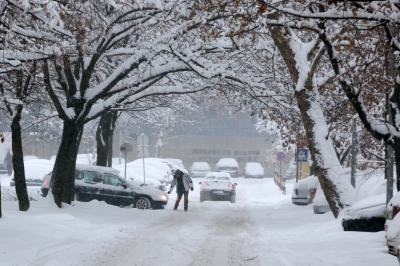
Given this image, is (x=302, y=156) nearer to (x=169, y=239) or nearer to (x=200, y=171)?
(x=169, y=239)

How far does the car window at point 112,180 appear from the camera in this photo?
59.3 feet

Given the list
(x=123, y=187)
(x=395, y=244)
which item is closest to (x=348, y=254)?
(x=395, y=244)

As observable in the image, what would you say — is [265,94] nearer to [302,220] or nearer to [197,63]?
[197,63]

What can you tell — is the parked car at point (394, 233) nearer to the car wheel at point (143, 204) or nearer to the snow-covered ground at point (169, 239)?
the snow-covered ground at point (169, 239)

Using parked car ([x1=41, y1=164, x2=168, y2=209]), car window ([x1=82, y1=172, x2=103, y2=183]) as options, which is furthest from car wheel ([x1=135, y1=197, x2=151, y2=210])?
car window ([x1=82, y1=172, x2=103, y2=183])

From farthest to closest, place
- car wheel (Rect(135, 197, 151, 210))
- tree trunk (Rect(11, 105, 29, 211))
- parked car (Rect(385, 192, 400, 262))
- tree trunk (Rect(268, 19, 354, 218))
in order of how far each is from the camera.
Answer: car wheel (Rect(135, 197, 151, 210)) < tree trunk (Rect(268, 19, 354, 218)) < tree trunk (Rect(11, 105, 29, 211)) < parked car (Rect(385, 192, 400, 262))

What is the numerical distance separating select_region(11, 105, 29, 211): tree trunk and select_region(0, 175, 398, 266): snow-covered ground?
368 mm

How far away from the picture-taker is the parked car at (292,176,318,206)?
56.7ft

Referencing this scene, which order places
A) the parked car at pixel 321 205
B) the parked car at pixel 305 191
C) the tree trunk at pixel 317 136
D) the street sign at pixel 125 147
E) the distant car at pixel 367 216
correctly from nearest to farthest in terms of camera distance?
the distant car at pixel 367 216 → the tree trunk at pixel 317 136 → the parked car at pixel 321 205 → the parked car at pixel 305 191 → the street sign at pixel 125 147

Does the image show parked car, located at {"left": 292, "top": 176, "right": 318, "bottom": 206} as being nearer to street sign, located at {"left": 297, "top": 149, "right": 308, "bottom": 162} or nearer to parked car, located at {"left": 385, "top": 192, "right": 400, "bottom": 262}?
street sign, located at {"left": 297, "top": 149, "right": 308, "bottom": 162}

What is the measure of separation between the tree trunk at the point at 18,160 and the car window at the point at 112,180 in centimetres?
584

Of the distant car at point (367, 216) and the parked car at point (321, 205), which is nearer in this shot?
the distant car at point (367, 216)

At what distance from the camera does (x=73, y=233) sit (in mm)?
10188

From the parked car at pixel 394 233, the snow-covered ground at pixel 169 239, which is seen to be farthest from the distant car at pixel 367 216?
the parked car at pixel 394 233
